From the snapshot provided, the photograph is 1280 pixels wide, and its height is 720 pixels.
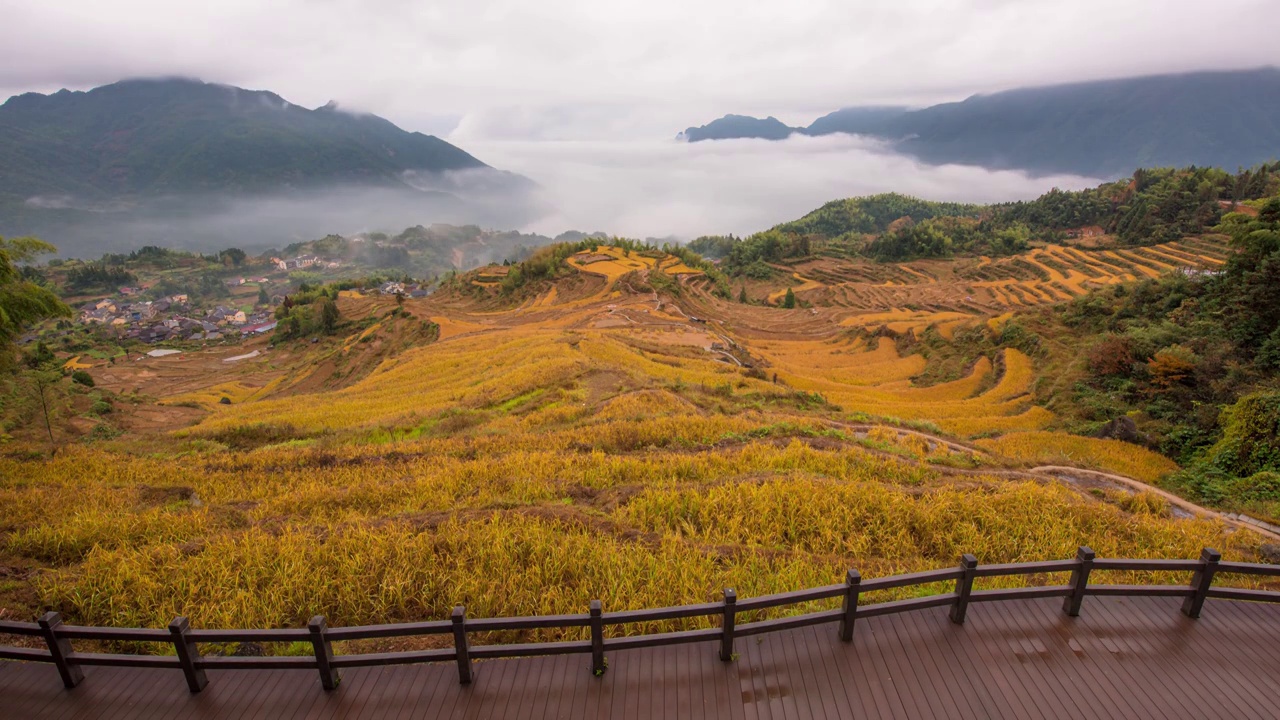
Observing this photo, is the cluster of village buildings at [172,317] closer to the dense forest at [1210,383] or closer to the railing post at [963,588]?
the dense forest at [1210,383]

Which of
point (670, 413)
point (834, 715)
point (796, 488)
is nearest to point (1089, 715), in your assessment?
point (834, 715)

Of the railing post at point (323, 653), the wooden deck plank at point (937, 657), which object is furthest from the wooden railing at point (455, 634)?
the wooden deck plank at point (937, 657)

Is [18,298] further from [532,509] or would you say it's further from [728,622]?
[728,622]

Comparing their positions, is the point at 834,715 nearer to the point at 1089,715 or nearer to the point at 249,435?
the point at 1089,715

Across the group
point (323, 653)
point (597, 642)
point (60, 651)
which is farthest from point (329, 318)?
point (597, 642)

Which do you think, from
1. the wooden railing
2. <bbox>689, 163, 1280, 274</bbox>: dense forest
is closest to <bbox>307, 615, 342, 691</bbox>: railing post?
the wooden railing

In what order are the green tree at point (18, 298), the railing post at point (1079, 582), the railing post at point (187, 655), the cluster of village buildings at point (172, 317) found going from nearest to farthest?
1. the railing post at point (187, 655)
2. the railing post at point (1079, 582)
3. the green tree at point (18, 298)
4. the cluster of village buildings at point (172, 317)

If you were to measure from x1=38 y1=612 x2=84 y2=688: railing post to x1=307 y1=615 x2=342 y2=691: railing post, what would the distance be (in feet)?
8.23

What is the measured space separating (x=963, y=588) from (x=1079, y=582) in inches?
59.4

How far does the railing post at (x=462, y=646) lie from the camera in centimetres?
495

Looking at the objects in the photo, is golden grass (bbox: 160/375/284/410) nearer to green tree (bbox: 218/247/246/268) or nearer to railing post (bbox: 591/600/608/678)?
railing post (bbox: 591/600/608/678)

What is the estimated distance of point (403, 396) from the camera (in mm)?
25141

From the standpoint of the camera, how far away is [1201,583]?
6.14 m

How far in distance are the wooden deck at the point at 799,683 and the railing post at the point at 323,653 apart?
123 mm
